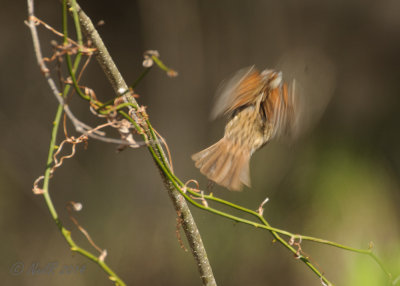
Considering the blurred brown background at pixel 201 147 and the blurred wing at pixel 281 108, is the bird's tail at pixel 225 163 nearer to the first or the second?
the blurred wing at pixel 281 108

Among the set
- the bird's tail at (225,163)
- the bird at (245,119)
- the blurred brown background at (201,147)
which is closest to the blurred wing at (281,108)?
the bird at (245,119)

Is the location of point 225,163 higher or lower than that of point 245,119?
lower

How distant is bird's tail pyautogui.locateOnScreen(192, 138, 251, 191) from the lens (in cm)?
142

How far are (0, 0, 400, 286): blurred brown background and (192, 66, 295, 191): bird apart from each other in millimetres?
1552

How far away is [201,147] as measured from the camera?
3.38 m

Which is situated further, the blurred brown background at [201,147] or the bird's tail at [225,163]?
the blurred brown background at [201,147]

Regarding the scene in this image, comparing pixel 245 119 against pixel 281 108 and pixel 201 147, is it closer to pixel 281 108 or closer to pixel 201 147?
pixel 281 108

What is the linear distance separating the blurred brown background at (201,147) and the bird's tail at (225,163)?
5.20 feet

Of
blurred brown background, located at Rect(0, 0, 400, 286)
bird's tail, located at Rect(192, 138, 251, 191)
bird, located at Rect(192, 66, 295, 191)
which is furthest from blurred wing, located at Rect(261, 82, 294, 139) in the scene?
blurred brown background, located at Rect(0, 0, 400, 286)

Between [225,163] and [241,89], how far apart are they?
0.80 ft

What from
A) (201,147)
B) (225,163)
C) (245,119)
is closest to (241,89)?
(245,119)

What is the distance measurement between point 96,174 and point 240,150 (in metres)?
1.92

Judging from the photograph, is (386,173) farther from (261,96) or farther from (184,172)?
(261,96)

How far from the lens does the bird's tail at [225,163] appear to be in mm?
1422
